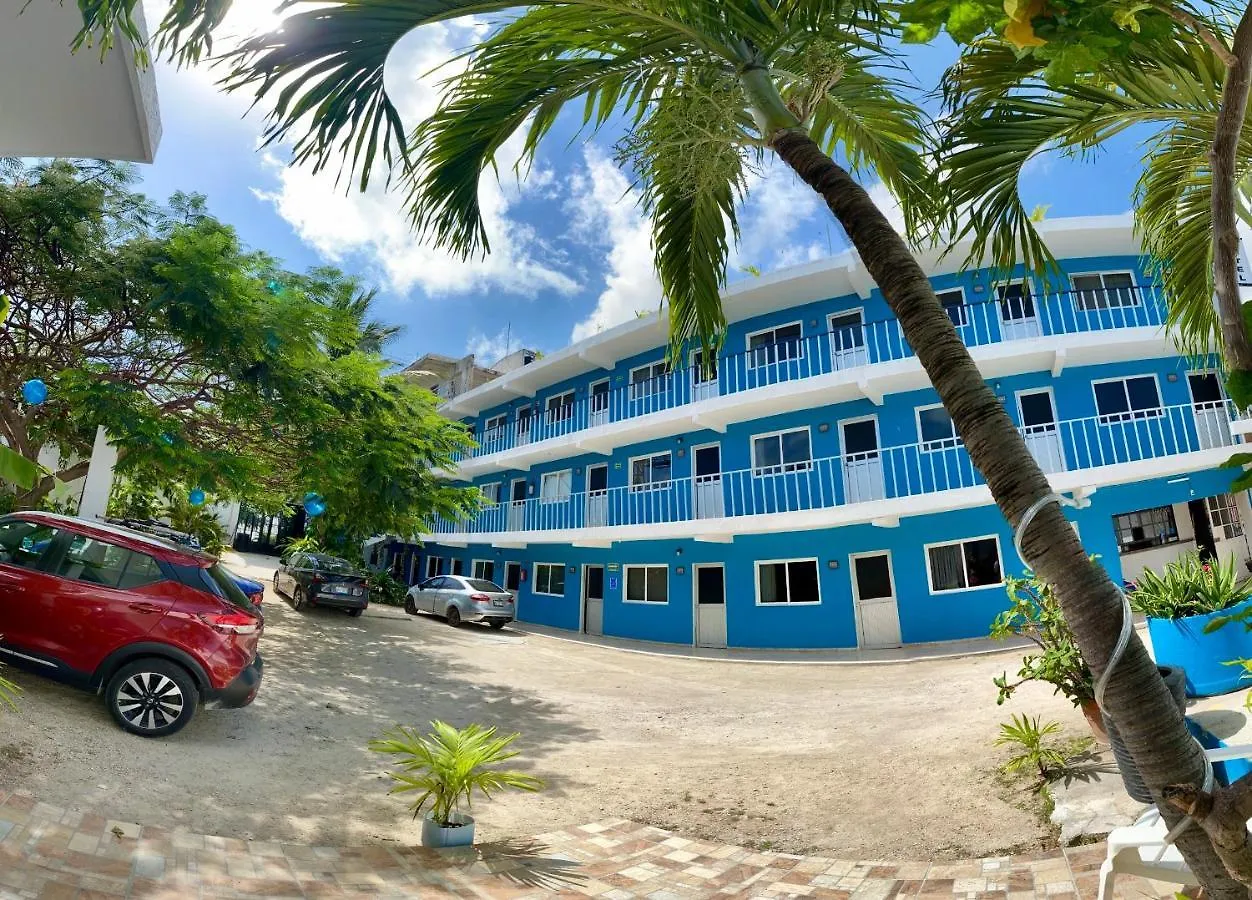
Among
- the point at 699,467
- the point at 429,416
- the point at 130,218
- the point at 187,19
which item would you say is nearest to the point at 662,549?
the point at 699,467

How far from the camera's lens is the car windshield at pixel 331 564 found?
16.3 metres

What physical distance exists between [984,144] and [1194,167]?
1328mm

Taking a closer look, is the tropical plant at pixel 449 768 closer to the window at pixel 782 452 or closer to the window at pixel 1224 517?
the window at pixel 782 452

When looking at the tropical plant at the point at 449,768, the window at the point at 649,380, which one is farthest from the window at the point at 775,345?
the tropical plant at the point at 449,768

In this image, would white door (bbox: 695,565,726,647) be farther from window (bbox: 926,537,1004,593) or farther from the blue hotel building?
window (bbox: 926,537,1004,593)

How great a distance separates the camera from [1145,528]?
14414 millimetres

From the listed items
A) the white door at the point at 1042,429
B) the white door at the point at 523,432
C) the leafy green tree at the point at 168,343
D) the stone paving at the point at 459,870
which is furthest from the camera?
the white door at the point at 523,432

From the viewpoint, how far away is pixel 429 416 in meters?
13.2

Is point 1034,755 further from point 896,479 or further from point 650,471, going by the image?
point 650,471

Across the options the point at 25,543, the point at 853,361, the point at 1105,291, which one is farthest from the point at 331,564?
the point at 1105,291

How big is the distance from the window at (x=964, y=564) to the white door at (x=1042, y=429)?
1.85 m

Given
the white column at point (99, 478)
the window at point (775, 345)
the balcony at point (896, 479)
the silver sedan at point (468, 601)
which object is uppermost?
the window at point (775, 345)

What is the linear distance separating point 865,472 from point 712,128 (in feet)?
37.1

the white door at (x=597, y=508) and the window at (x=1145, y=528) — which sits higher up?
the white door at (x=597, y=508)
